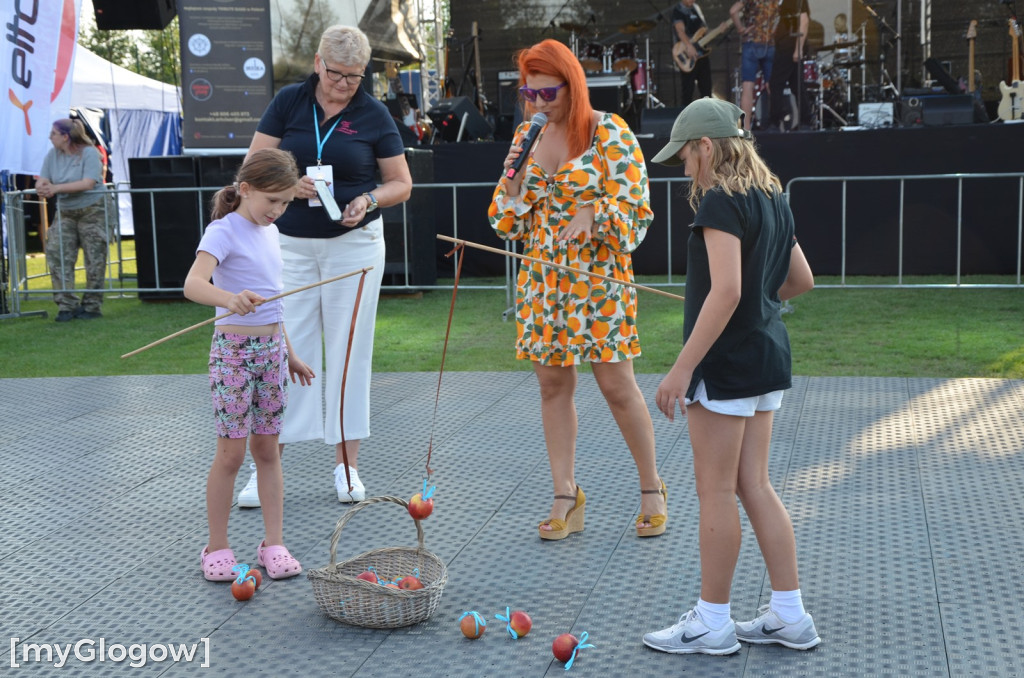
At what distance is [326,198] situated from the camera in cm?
415

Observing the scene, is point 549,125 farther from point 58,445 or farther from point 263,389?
point 58,445

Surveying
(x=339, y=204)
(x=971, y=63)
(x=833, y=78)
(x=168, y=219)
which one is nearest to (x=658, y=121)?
(x=833, y=78)

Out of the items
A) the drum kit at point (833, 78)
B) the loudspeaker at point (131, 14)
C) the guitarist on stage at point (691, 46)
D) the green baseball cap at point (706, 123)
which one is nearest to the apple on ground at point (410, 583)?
the green baseball cap at point (706, 123)

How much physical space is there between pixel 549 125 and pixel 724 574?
181cm

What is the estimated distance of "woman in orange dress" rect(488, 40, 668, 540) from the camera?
3.76m

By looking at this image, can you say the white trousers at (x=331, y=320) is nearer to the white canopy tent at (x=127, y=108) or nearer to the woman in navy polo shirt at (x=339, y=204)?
the woman in navy polo shirt at (x=339, y=204)

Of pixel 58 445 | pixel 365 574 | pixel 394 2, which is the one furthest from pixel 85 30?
pixel 365 574

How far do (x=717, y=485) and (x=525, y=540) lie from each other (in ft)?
4.04

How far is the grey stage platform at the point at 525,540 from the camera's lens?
298 cm

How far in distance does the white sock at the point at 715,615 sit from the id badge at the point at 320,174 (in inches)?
88.7

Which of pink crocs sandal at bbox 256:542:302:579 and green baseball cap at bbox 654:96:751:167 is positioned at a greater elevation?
green baseball cap at bbox 654:96:751:167

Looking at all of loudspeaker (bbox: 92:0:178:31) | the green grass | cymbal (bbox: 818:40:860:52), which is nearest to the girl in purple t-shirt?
the green grass

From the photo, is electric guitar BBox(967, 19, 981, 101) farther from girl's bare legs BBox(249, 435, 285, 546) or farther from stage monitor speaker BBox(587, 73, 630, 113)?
girl's bare legs BBox(249, 435, 285, 546)

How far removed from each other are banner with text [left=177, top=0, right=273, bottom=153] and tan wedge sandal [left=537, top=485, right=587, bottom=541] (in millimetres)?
8004
